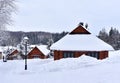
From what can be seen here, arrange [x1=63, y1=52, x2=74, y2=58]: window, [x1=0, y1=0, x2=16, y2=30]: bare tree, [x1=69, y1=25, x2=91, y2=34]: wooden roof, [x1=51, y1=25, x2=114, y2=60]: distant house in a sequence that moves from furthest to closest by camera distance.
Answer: [x1=69, y1=25, x2=91, y2=34]: wooden roof, [x1=63, y1=52, x2=74, y2=58]: window, [x1=51, y1=25, x2=114, y2=60]: distant house, [x1=0, y1=0, x2=16, y2=30]: bare tree

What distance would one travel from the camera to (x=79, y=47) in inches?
1569

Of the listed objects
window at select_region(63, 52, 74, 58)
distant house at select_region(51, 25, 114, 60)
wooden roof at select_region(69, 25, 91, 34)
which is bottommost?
window at select_region(63, 52, 74, 58)

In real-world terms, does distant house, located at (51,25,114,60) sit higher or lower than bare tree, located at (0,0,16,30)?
lower

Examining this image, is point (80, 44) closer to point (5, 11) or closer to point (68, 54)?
point (68, 54)

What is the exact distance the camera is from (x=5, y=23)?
106ft

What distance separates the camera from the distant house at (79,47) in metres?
39.5

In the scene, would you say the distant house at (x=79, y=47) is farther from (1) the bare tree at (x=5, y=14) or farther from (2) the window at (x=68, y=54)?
(1) the bare tree at (x=5, y=14)

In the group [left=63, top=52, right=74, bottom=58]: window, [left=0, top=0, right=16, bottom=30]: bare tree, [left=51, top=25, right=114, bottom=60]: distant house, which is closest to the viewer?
[left=0, top=0, right=16, bottom=30]: bare tree

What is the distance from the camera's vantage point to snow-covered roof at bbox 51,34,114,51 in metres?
39.5

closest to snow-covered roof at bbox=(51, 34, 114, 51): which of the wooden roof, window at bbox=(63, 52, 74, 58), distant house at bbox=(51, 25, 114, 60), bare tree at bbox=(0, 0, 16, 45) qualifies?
distant house at bbox=(51, 25, 114, 60)

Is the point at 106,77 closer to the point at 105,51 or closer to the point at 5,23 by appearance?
the point at 5,23

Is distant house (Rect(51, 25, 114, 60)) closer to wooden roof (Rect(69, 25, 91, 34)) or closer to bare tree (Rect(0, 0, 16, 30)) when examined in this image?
wooden roof (Rect(69, 25, 91, 34))

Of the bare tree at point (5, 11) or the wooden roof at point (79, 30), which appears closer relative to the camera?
the bare tree at point (5, 11)

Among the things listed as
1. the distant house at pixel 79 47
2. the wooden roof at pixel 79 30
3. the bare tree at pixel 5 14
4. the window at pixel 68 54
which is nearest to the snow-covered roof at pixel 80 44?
the distant house at pixel 79 47
